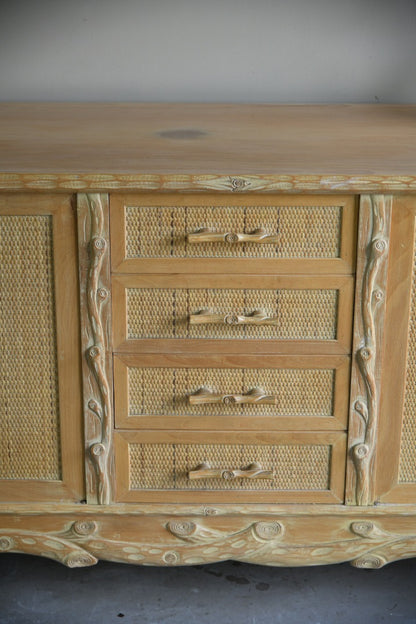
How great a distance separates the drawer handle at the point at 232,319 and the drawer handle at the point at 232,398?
13cm

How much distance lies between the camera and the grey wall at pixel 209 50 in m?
1.90

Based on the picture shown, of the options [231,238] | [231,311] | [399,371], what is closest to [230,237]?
[231,238]

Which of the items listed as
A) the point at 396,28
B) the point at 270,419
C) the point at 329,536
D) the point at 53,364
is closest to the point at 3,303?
the point at 53,364

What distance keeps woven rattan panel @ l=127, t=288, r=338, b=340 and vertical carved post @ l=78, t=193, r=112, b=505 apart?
0.17 feet

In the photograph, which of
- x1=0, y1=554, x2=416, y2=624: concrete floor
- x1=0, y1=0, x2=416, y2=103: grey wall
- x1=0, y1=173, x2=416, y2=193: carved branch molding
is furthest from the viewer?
x1=0, y1=0, x2=416, y2=103: grey wall

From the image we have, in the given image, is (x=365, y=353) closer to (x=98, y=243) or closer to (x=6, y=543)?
(x=98, y=243)

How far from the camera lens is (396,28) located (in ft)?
6.27

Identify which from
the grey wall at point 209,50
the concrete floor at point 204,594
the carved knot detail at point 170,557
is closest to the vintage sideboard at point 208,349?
the carved knot detail at point 170,557

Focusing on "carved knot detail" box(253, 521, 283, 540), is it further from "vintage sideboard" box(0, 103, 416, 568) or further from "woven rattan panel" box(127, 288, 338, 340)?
"woven rattan panel" box(127, 288, 338, 340)

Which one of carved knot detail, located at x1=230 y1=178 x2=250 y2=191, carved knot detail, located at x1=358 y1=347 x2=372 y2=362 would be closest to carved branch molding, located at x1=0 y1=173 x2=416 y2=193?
carved knot detail, located at x1=230 y1=178 x2=250 y2=191

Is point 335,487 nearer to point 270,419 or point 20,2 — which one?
point 270,419

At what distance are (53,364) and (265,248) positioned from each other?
43 centimetres

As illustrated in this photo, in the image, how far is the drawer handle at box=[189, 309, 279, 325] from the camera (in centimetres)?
136

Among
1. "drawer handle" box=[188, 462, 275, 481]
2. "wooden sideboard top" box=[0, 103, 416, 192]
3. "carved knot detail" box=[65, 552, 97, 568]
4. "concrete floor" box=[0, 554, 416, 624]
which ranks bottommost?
"concrete floor" box=[0, 554, 416, 624]
